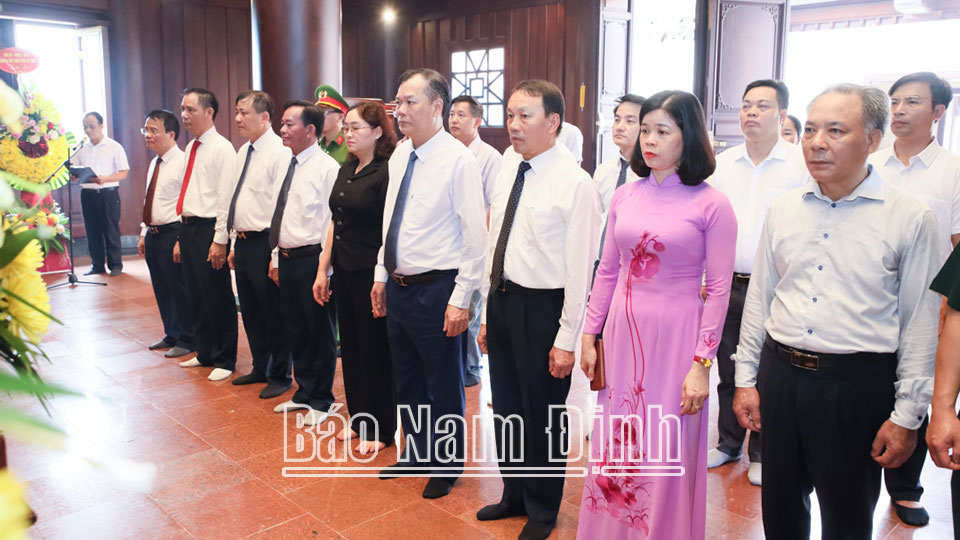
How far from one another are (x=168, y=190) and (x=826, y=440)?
4.55m

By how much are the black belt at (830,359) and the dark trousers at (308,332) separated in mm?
2607

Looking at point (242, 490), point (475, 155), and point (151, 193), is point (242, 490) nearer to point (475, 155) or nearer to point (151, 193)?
point (475, 155)

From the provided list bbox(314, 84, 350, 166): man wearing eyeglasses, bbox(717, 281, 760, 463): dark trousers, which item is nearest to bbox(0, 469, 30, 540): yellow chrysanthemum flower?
bbox(717, 281, 760, 463): dark trousers

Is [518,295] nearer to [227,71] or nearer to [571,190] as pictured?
[571,190]

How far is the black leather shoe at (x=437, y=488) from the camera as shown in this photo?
3.01 metres

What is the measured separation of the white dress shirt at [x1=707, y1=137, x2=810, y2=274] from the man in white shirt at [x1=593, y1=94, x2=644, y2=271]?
457 mm

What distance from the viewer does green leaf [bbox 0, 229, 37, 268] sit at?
2.75 ft

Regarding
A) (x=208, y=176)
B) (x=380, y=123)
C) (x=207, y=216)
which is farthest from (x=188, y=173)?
(x=380, y=123)

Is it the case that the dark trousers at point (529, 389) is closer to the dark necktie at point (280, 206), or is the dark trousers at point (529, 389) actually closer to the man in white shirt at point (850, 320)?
the man in white shirt at point (850, 320)

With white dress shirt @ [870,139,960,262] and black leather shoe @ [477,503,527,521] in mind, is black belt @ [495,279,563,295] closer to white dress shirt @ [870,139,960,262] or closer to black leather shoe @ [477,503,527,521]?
black leather shoe @ [477,503,527,521]

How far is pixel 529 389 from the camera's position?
2.65 metres

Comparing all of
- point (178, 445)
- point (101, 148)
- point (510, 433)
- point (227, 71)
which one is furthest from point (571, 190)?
point (227, 71)

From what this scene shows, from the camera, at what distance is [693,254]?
2.15 metres

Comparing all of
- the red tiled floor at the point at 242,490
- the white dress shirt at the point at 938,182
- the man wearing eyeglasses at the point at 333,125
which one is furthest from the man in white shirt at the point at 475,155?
the white dress shirt at the point at 938,182
